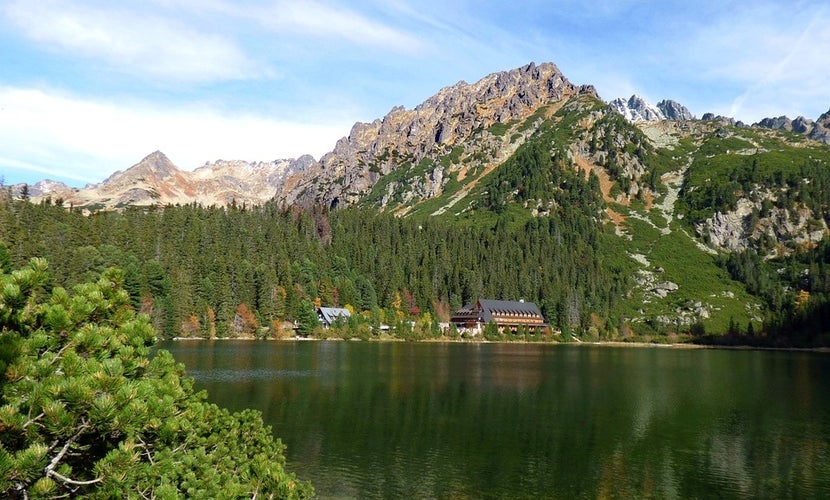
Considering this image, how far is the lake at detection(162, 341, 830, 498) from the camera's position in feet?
121

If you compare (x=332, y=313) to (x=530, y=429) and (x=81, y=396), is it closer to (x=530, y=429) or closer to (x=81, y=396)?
(x=530, y=429)

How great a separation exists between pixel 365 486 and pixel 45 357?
2614 centimetres

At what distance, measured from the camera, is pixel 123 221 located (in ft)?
606

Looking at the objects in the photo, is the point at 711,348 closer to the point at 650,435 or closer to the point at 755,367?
the point at 755,367

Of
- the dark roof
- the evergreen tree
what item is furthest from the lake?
the dark roof

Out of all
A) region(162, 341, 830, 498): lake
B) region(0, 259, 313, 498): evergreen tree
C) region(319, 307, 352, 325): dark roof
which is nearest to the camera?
region(0, 259, 313, 498): evergreen tree

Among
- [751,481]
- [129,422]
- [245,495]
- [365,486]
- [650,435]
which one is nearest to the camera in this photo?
[129,422]

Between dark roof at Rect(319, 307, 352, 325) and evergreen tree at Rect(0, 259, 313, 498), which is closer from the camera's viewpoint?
evergreen tree at Rect(0, 259, 313, 498)

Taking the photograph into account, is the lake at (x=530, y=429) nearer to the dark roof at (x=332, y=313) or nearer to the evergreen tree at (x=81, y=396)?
the evergreen tree at (x=81, y=396)

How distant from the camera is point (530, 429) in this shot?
2005 inches

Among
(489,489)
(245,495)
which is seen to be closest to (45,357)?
(245,495)

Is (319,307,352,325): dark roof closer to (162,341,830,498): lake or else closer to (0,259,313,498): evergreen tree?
(162,341,830,498): lake

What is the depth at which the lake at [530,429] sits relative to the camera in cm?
3675

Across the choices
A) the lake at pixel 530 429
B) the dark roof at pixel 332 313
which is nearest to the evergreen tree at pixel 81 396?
the lake at pixel 530 429
